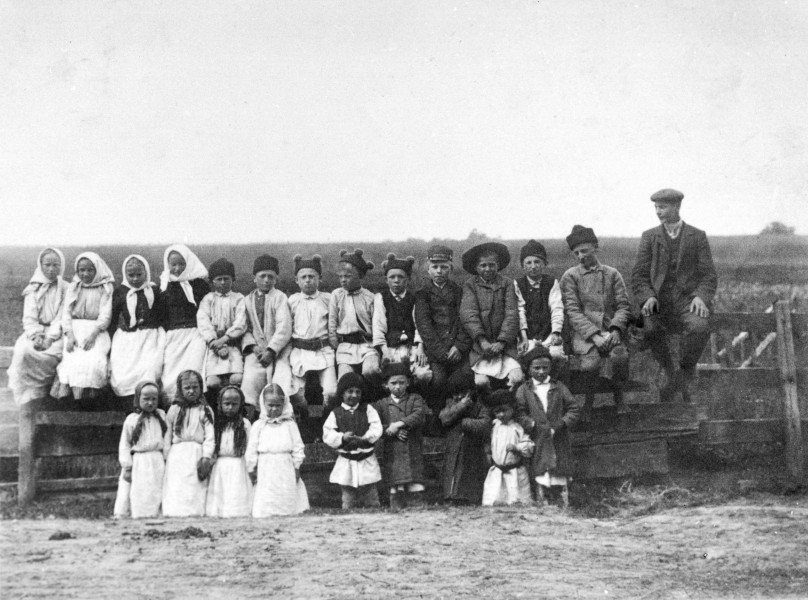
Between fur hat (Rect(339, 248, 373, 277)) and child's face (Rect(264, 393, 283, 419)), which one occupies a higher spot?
fur hat (Rect(339, 248, 373, 277))

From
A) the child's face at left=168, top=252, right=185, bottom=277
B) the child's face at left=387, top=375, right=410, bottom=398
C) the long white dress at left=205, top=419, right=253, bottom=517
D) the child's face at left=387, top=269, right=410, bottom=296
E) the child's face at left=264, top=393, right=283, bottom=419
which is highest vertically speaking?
the child's face at left=168, top=252, right=185, bottom=277

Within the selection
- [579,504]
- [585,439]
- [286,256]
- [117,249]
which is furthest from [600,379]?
[117,249]

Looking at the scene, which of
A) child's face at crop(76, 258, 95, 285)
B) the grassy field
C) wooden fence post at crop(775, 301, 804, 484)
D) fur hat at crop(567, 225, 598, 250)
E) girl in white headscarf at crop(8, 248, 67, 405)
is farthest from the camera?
the grassy field

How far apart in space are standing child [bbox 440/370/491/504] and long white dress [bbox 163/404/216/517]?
6.81ft

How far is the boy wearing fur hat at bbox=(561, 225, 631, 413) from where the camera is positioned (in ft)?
25.8

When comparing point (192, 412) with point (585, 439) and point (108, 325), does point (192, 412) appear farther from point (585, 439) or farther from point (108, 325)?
point (585, 439)

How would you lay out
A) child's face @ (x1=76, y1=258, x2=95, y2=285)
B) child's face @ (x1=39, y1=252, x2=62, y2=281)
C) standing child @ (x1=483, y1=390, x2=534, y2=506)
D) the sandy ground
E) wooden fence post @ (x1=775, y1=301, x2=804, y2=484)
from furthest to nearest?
wooden fence post @ (x1=775, y1=301, x2=804, y2=484) → child's face @ (x1=39, y1=252, x2=62, y2=281) → child's face @ (x1=76, y1=258, x2=95, y2=285) → standing child @ (x1=483, y1=390, x2=534, y2=506) → the sandy ground

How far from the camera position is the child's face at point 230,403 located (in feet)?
24.2

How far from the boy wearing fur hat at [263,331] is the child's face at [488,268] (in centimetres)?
183

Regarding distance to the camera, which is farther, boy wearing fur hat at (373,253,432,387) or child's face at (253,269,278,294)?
child's face at (253,269,278,294)

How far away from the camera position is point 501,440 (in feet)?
24.8

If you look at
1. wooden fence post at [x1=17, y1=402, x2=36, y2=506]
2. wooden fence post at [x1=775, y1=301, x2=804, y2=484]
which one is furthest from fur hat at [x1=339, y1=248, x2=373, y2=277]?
wooden fence post at [x1=775, y1=301, x2=804, y2=484]

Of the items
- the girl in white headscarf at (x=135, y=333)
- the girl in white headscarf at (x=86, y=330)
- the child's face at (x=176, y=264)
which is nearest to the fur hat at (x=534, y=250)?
the child's face at (x=176, y=264)

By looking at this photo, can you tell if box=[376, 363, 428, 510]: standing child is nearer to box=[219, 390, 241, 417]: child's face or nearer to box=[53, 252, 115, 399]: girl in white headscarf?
box=[219, 390, 241, 417]: child's face
